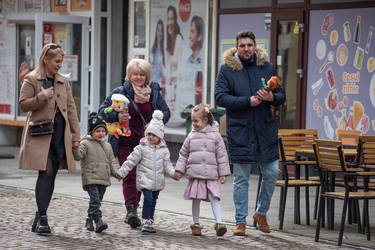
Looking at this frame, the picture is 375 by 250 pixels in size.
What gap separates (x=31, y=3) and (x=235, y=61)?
38.7 feet

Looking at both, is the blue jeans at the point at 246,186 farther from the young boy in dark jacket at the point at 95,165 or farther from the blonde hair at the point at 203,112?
the young boy in dark jacket at the point at 95,165

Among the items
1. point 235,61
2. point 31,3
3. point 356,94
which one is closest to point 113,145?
point 235,61

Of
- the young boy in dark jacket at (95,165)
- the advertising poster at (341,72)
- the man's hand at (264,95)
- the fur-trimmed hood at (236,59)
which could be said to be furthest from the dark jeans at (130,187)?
the advertising poster at (341,72)

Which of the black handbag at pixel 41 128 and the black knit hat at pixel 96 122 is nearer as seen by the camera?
the black handbag at pixel 41 128

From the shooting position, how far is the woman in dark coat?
438 inches

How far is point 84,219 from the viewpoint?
1163cm

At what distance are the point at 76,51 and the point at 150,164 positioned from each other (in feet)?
34.1

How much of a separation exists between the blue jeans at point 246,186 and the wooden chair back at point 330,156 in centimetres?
44

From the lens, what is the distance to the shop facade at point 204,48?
15656 millimetres

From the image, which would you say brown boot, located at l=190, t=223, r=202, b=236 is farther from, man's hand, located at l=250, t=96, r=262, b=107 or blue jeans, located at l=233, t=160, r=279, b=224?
man's hand, located at l=250, t=96, r=262, b=107

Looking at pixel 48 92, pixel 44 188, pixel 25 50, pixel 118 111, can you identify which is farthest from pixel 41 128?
pixel 25 50

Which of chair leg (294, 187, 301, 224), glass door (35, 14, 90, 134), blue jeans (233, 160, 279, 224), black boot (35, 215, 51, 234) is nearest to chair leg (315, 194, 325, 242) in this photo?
blue jeans (233, 160, 279, 224)

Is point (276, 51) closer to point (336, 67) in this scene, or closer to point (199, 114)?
point (336, 67)

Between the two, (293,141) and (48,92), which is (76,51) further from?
(48,92)
